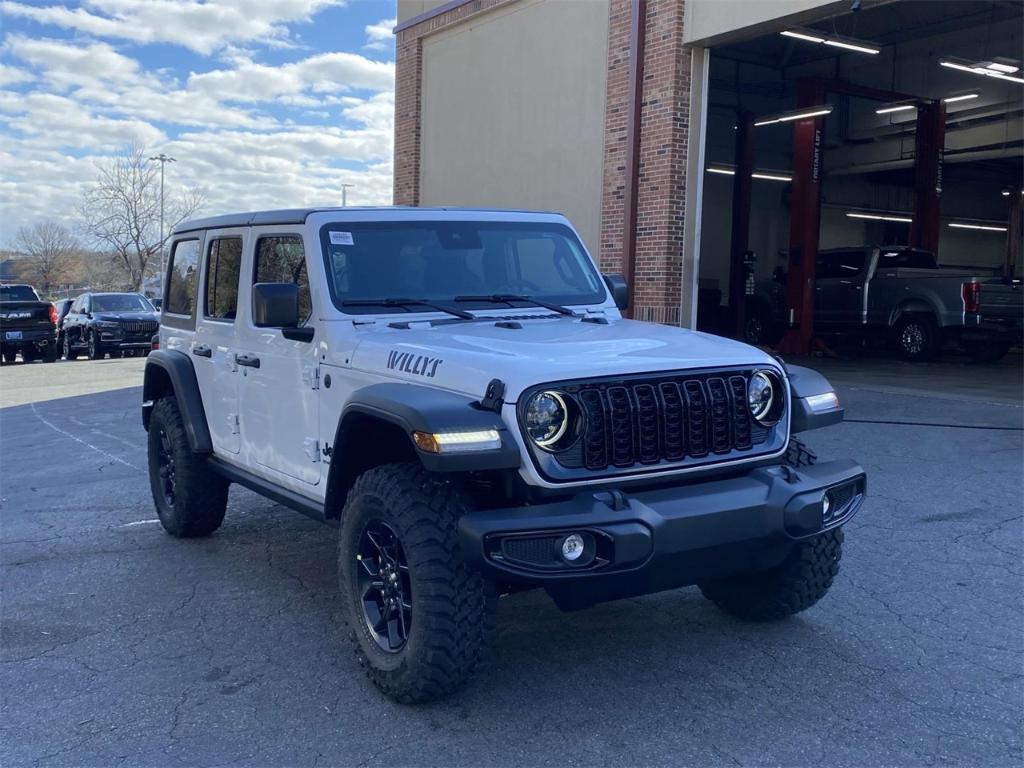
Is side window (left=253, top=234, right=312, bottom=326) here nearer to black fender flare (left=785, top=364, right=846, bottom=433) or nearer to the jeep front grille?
the jeep front grille

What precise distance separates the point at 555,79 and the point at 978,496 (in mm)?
9536

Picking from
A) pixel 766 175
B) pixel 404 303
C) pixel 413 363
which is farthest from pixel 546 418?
pixel 766 175

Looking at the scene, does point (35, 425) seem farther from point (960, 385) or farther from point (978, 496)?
point (960, 385)

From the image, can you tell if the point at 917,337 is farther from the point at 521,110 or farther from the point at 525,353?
the point at 525,353

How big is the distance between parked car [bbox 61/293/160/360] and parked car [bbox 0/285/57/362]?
77 cm

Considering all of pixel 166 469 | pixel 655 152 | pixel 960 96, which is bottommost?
pixel 166 469

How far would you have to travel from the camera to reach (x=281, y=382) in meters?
4.94

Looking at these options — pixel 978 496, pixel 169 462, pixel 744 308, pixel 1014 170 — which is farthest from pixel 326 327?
pixel 1014 170

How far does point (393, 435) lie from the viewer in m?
4.09

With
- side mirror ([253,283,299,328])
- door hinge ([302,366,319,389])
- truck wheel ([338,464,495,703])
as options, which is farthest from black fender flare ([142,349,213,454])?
truck wheel ([338,464,495,703])

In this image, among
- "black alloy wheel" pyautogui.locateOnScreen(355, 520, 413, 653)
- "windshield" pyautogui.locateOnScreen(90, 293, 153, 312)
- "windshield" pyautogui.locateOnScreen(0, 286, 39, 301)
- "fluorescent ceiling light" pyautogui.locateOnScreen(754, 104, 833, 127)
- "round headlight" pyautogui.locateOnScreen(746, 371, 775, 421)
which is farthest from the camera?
"windshield" pyautogui.locateOnScreen(90, 293, 153, 312)

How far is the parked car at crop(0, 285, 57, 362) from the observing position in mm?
22797

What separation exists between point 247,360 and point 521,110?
11151 millimetres

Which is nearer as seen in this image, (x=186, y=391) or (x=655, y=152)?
(x=186, y=391)
